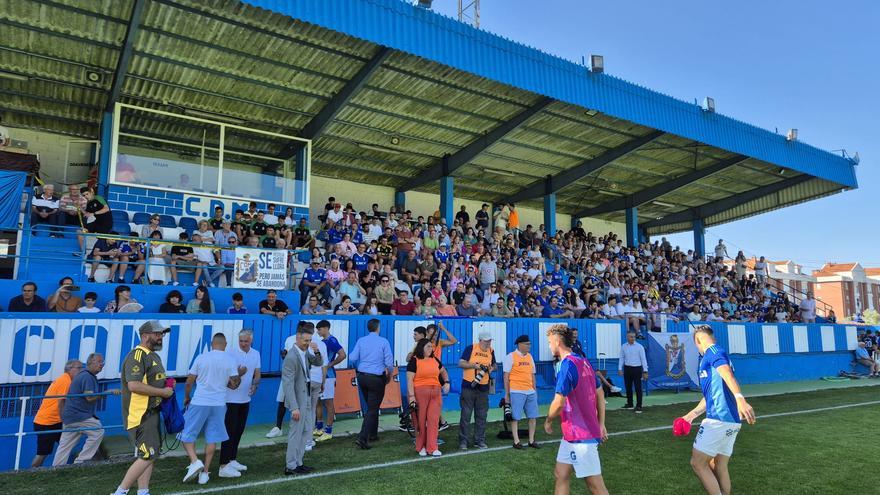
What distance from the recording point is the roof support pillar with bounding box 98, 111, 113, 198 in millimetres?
15180

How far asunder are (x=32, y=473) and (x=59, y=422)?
939 mm

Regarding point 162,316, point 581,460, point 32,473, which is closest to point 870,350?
point 581,460

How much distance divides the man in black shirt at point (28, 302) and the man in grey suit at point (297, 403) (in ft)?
16.3

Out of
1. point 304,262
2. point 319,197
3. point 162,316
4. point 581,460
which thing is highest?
point 319,197

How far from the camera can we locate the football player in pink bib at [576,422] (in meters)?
5.12

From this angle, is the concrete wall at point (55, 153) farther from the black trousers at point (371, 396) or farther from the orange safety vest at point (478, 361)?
the orange safety vest at point (478, 361)

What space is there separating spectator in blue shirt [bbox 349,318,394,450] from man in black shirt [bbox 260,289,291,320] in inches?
→ 110

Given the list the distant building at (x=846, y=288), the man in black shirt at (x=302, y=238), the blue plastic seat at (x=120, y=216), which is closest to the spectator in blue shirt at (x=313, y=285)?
the man in black shirt at (x=302, y=238)

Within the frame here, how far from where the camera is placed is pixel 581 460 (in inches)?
202

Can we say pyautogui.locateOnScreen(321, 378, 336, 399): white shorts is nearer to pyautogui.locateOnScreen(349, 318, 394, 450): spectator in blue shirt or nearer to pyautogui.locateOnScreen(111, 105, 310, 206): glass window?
pyautogui.locateOnScreen(349, 318, 394, 450): spectator in blue shirt

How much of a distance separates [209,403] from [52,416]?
2866 mm

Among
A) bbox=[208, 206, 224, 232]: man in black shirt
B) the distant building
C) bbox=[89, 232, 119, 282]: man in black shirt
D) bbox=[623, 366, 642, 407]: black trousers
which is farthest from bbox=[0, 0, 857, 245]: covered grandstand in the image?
the distant building

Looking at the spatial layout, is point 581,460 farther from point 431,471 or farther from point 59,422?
point 59,422

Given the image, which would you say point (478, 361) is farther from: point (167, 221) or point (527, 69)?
point (527, 69)
